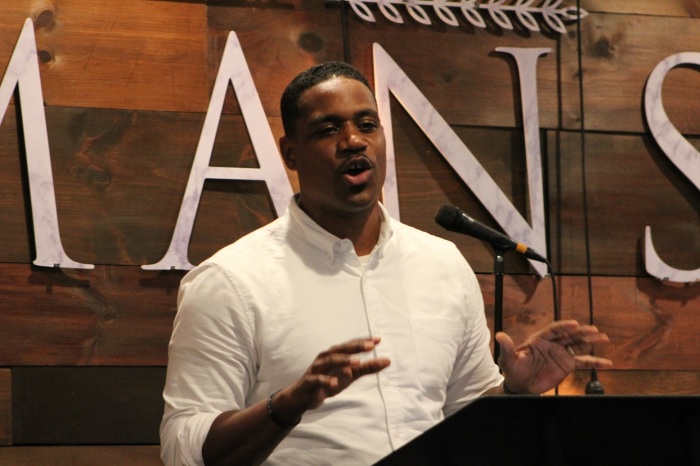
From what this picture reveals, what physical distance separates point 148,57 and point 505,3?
4.00ft

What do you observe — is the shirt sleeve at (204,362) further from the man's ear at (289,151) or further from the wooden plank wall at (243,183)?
the wooden plank wall at (243,183)

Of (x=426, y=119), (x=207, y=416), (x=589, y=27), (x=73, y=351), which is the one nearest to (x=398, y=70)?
(x=426, y=119)

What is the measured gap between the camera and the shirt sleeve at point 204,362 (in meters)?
2.35

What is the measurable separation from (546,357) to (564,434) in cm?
73

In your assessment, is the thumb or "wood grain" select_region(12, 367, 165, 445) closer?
the thumb

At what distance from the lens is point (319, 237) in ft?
8.45

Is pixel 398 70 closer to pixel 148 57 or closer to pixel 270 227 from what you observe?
pixel 148 57

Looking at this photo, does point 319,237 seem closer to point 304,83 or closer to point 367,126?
point 367,126

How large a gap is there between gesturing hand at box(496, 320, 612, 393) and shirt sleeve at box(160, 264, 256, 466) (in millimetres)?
587

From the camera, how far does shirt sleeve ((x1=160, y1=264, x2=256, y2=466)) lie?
235 centimetres

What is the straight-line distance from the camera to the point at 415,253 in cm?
267

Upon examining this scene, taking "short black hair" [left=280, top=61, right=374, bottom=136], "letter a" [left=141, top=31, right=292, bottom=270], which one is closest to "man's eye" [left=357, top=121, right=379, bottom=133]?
"short black hair" [left=280, top=61, right=374, bottom=136]

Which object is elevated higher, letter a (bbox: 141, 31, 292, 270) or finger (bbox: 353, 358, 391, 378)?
letter a (bbox: 141, 31, 292, 270)

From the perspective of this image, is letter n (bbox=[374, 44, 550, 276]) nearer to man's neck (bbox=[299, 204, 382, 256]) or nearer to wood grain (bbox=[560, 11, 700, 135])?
wood grain (bbox=[560, 11, 700, 135])
